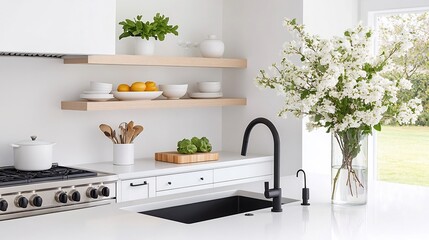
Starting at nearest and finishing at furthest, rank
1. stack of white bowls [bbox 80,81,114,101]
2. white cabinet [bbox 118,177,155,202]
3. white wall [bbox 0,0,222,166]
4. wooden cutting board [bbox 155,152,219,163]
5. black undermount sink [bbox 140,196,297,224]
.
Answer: black undermount sink [bbox 140,196,297,224]
white cabinet [bbox 118,177,155,202]
white wall [bbox 0,0,222,166]
stack of white bowls [bbox 80,81,114,101]
wooden cutting board [bbox 155,152,219,163]

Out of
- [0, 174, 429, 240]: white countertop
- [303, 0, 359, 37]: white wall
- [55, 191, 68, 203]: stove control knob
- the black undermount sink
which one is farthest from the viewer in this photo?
[303, 0, 359, 37]: white wall

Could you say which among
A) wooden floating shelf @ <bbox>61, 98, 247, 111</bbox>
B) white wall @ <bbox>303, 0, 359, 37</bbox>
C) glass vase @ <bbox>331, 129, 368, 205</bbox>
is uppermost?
white wall @ <bbox>303, 0, 359, 37</bbox>

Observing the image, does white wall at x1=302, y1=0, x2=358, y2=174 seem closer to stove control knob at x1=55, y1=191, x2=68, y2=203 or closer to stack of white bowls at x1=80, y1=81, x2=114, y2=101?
stack of white bowls at x1=80, y1=81, x2=114, y2=101

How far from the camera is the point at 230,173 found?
496 centimetres

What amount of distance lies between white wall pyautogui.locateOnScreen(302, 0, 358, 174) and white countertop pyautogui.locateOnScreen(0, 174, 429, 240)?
2.25 metres

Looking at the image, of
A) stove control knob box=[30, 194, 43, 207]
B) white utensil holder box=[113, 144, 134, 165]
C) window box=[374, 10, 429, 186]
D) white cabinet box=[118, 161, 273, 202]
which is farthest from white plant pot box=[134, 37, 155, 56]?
window box=[374, 10, 429, 186]

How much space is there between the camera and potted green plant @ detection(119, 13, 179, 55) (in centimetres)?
475

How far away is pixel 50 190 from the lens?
12.6 ft

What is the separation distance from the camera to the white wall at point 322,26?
5.19 metres

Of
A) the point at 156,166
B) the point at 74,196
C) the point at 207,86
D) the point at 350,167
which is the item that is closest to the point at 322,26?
the point at 207,86

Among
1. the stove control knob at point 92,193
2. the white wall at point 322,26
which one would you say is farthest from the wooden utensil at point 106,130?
the white wall at point 322,26

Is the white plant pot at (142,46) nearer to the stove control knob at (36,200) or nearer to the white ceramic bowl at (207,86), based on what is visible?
the white ceramic bowl at (207,86)

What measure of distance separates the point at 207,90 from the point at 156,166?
37.7 inches

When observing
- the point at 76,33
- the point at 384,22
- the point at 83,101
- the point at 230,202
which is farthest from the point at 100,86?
the point at 384,22
